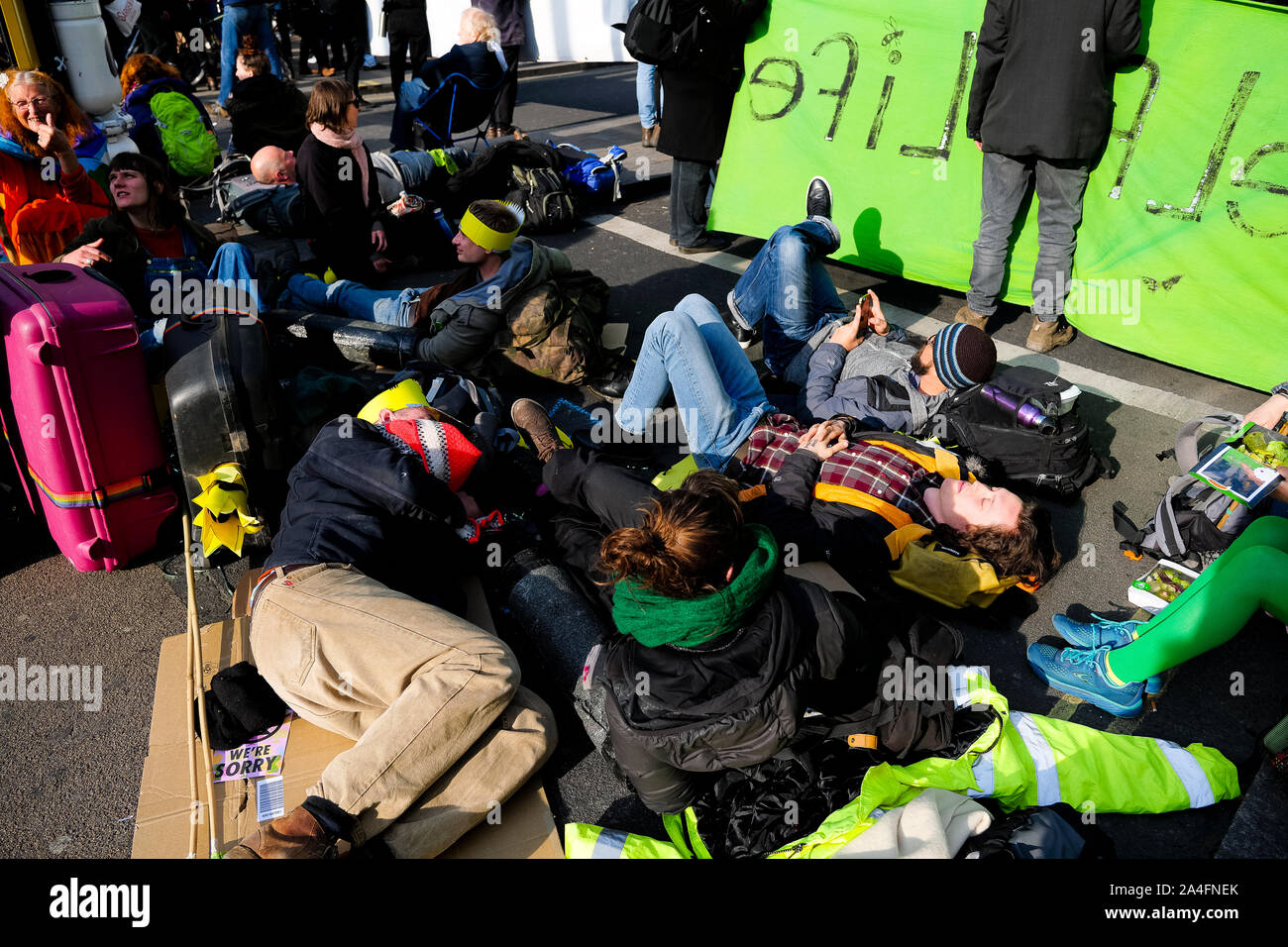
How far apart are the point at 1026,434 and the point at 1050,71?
209 centimetres

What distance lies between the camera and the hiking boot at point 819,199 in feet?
18.7

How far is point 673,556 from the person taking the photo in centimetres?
241

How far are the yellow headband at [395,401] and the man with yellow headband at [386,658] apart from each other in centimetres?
19

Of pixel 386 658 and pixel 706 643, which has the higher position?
pixel 706 643

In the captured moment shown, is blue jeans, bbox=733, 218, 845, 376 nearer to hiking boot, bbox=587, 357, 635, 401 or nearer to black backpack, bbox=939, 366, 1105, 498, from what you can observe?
hiking boot, bbox=587, 357, 635, 401

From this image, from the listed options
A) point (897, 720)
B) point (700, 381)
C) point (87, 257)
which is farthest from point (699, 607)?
point (87, 257)

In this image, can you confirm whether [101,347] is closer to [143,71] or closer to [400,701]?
[400,701]

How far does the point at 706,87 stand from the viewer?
6.34 metres

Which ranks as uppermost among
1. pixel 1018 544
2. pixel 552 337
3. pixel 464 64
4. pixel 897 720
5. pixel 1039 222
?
pixel 464 64

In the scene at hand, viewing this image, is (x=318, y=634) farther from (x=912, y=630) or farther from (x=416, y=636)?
(x=912, y=630)

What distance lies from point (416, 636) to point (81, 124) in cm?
372

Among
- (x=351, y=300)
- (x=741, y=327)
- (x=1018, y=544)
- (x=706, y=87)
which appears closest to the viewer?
(x=1018, y=544)

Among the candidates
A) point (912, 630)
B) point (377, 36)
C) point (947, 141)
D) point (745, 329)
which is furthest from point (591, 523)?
point (377, 36)

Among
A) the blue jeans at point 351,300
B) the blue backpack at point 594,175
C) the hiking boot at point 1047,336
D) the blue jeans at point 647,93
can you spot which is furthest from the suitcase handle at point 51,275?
the blue jeans at point 647,93
